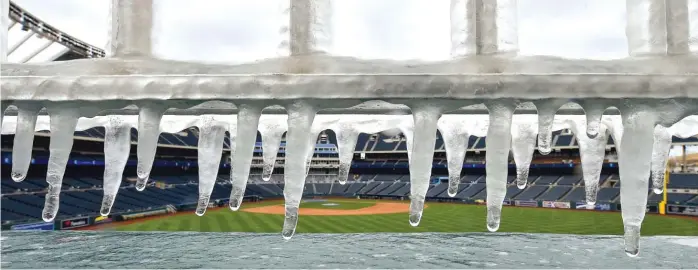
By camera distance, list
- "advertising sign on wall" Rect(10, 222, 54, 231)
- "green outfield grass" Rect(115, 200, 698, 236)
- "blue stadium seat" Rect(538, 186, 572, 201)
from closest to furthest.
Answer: "advertising sign on wall" Rect(10, 222, 54, 231)
"green outfield grass" Rect(115, 200, 698, 236)
"blue stadium seat" Rect(538, 186, 572, 201)

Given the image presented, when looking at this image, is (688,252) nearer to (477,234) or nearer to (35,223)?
(477,234)

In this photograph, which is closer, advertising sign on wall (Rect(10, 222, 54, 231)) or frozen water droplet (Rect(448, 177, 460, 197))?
frozen water droplet (Rect(448, 177, 460, 197))

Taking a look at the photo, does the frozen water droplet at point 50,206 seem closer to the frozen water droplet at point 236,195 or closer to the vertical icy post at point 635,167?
the frozen water droplet at point 236,195

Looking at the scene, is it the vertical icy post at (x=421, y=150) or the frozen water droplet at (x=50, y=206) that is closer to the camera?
the vertical icy post at (x=421, y=150)

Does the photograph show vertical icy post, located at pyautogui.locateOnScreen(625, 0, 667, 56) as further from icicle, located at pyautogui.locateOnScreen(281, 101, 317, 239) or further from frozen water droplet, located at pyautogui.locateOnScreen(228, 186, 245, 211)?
frozen water droplet, located at pyautogui.locateOnScreen(228, 186, 245, 211)

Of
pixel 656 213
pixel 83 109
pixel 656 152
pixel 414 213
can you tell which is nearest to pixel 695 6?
pixel 656 152

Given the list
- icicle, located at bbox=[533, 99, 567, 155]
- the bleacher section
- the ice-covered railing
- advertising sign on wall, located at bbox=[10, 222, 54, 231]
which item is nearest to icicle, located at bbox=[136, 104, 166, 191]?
the ice-covered railing

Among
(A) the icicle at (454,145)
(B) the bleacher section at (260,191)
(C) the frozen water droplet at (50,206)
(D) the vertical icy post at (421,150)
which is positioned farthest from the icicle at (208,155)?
(B) the bleacher section at (260,191)
